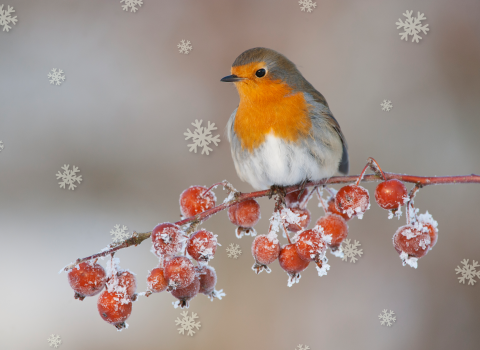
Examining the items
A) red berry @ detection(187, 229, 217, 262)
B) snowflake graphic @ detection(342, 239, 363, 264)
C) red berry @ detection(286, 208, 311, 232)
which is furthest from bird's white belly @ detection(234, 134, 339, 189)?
snowflake graphic @ detection(342, 239, 363, 264)

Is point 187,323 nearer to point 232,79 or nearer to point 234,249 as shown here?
point 234,249

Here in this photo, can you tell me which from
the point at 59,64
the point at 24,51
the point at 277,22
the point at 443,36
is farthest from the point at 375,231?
the point at 24,51

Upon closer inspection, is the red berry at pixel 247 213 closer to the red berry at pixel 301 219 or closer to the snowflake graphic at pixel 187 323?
the red berry at pixel 301 219

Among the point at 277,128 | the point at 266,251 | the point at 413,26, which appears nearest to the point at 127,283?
the point at 266,251

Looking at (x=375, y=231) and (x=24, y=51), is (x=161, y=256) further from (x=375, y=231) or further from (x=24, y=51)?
(x=24, y=51)

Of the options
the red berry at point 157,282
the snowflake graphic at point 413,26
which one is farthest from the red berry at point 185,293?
the snowflake graphic at point 413,26
